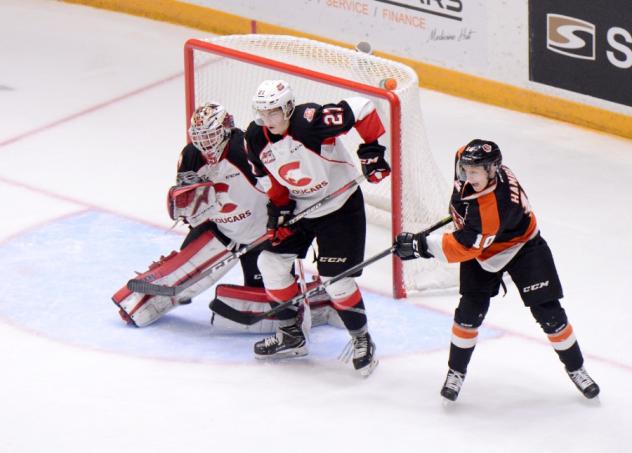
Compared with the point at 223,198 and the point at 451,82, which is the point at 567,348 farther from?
the point at 451,82

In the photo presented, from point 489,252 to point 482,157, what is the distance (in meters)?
0.36

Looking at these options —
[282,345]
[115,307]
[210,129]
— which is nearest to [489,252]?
[282,345]

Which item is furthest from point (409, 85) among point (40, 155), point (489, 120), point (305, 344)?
point (40, 155)

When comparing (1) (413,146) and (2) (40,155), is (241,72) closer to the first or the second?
(1) (413,146)

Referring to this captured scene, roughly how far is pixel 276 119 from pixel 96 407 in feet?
3.73

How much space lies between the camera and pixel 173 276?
5199mm

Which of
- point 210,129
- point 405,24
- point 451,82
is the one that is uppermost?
point 210,129

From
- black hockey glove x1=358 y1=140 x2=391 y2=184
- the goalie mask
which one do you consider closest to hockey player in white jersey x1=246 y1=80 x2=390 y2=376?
black hockey glove x1=358 y1=140 x2=391 y2=184

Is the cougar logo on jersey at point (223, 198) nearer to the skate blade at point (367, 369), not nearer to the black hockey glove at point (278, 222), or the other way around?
the black hockey glove at point (278, 222)

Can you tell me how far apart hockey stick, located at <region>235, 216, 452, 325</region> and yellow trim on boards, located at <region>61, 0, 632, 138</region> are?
207cm

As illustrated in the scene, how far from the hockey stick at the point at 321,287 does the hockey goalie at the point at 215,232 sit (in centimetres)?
3

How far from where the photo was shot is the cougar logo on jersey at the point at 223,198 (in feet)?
16.4

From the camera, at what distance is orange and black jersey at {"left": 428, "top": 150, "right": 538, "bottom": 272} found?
13.9 ft

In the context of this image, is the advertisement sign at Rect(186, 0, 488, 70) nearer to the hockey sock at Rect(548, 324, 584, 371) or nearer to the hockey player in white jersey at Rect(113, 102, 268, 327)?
the hockey player in white jersey at Rect(113, 102, 268, 327)
